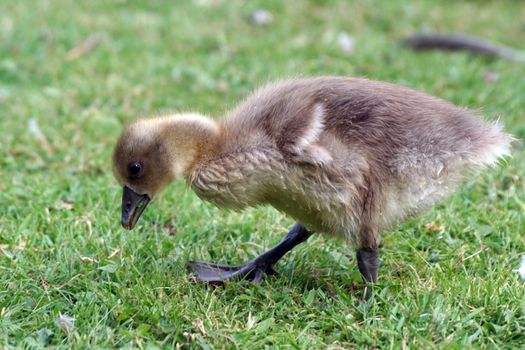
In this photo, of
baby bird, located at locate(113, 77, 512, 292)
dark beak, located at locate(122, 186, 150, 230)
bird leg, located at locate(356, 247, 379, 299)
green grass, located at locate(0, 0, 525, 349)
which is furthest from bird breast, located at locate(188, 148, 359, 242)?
green grass, located at locate(0, 0, 525, 349)

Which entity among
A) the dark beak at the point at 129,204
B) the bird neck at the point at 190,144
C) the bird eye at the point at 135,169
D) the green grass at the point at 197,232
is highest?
the bird neck at the point at 190,144

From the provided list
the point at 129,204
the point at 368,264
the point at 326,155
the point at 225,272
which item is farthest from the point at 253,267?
the point at 326,155

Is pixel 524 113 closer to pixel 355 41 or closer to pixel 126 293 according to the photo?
pixel 355 41

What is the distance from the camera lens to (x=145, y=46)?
7500 millimetres

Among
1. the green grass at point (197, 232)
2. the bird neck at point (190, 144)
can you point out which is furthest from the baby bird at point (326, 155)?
the green grass at point (197, 232)

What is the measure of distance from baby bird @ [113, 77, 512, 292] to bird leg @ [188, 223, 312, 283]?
0.11ft

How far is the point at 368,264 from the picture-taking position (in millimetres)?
3533

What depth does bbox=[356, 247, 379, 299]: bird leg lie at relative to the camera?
3.52 m

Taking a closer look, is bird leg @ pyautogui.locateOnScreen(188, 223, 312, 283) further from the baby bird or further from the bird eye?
the bird eye

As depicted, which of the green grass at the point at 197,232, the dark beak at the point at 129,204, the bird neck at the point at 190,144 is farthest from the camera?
the dark beak at the point at 129,204

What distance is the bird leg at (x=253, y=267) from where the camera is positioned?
3.67m

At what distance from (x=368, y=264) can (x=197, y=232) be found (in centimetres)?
113

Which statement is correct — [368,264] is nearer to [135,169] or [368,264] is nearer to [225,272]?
[225,272]

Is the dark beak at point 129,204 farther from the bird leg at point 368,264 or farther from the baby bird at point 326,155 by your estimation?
the bird leg at point 368,264
